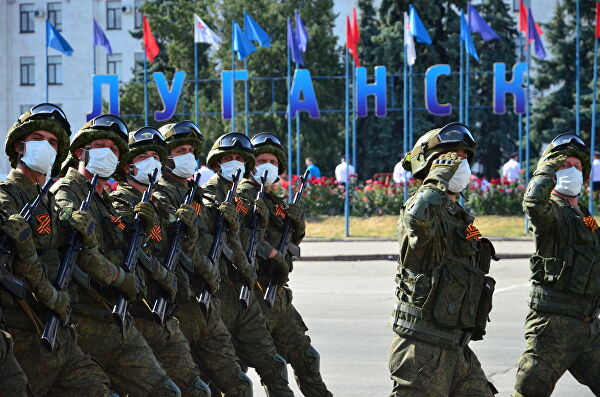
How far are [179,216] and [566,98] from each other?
115 feet

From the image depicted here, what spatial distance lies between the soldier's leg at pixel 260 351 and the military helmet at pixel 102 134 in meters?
1.79

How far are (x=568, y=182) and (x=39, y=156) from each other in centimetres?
362

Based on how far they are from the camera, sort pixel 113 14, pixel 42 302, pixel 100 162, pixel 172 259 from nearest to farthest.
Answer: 1. pixel 42 302
2. pixel 100 162
3. pixel 172 259
4. pixel 113 14

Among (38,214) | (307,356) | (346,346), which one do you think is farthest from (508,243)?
(38,214)

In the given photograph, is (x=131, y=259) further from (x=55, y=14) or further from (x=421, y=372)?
(x=55, y=14)

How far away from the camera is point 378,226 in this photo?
89.6 ft

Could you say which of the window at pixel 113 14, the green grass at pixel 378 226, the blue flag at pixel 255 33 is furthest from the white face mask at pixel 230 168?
the window at pixel 113 14

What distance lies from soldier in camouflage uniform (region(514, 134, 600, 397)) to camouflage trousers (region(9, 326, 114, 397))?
2.92 meters

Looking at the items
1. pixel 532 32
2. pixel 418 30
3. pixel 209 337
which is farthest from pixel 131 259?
pixel 532 32

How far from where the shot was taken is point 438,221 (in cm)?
654

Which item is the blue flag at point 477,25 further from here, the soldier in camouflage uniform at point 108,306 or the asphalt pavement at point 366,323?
the soldier in camouflage uniform at point 108,306

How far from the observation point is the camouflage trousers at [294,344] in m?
8.56

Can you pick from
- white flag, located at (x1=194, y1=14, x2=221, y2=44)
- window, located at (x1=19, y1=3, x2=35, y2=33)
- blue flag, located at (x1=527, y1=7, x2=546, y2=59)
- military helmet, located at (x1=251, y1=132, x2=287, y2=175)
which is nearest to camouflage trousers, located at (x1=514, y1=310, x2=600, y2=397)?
military helmet, located at (x1=251, y1=132, x2=287, y2=175)

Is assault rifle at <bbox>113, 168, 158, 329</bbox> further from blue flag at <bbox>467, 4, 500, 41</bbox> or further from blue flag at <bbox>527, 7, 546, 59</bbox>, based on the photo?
blue flag at <bbox>467, 4, 500, 41</bbox>
